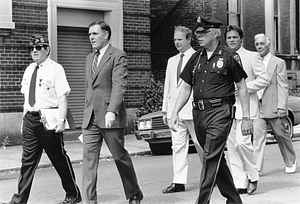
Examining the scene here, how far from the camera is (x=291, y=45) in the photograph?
26.5 meters

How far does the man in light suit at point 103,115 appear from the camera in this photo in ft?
22.4

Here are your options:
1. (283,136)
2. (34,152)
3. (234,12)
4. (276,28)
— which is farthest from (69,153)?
(276,28)

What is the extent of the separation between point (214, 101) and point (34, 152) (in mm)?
2345

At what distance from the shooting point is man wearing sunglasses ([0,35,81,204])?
287 inches

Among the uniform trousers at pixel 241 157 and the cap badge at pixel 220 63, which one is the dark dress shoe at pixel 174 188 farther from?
the cap badge at pixel 220 63

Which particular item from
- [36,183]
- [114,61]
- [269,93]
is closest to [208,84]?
[114,61]

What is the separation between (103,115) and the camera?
6.90 m

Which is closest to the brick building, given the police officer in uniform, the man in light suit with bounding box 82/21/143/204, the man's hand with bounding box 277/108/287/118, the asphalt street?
the asphalt street

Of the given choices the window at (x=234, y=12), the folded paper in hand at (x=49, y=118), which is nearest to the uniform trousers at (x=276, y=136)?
the folded paper in hand at (x=49, y=118)

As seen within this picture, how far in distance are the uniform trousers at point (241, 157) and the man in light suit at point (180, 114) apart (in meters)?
0.55

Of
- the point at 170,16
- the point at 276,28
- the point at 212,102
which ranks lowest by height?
the point at 212,102

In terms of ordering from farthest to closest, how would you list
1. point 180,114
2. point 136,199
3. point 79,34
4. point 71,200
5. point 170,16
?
point 170,16 < point 79,34 < point 180,114 < point 71,200 < point 136,199

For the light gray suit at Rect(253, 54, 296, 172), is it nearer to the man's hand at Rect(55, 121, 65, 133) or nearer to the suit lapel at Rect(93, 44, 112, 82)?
the suit lapel at Rect(93, 44, 112, 82)

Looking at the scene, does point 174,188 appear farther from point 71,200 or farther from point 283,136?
point 283,136
